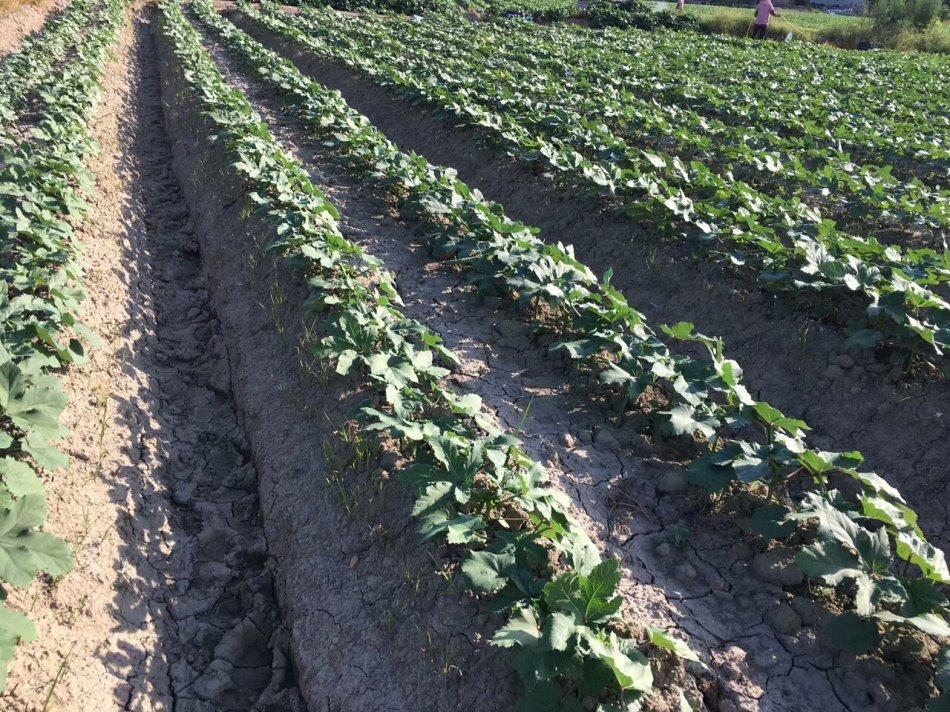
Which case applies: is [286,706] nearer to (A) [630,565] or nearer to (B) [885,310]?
(A) [630,565]

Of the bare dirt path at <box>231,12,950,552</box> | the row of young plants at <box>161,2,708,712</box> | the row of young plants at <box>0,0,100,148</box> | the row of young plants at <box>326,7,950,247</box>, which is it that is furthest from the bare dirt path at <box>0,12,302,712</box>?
the row of young plants at <box>326,7,950,247</box>

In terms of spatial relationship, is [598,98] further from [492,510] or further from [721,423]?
[492,510]

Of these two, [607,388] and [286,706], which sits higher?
[607,388]

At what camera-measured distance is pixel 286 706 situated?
3059mm

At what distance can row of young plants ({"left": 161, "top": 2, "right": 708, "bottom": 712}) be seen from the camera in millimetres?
2461

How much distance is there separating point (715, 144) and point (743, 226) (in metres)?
4.14

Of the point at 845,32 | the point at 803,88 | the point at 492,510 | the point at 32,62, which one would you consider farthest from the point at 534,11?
the point at 492,510

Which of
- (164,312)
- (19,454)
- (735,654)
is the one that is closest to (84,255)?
(164,312)

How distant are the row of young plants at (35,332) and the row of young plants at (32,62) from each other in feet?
2.27

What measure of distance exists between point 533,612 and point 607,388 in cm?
247

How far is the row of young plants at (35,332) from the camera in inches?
102

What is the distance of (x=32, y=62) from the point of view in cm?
1249

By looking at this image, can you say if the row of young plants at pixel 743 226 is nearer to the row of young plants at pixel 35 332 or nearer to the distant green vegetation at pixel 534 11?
the row of young plants at pixel 35 332

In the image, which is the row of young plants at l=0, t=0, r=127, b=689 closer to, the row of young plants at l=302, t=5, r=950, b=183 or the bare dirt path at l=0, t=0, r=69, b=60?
the row of young plants at l=302, t=5, r=950, b=183
